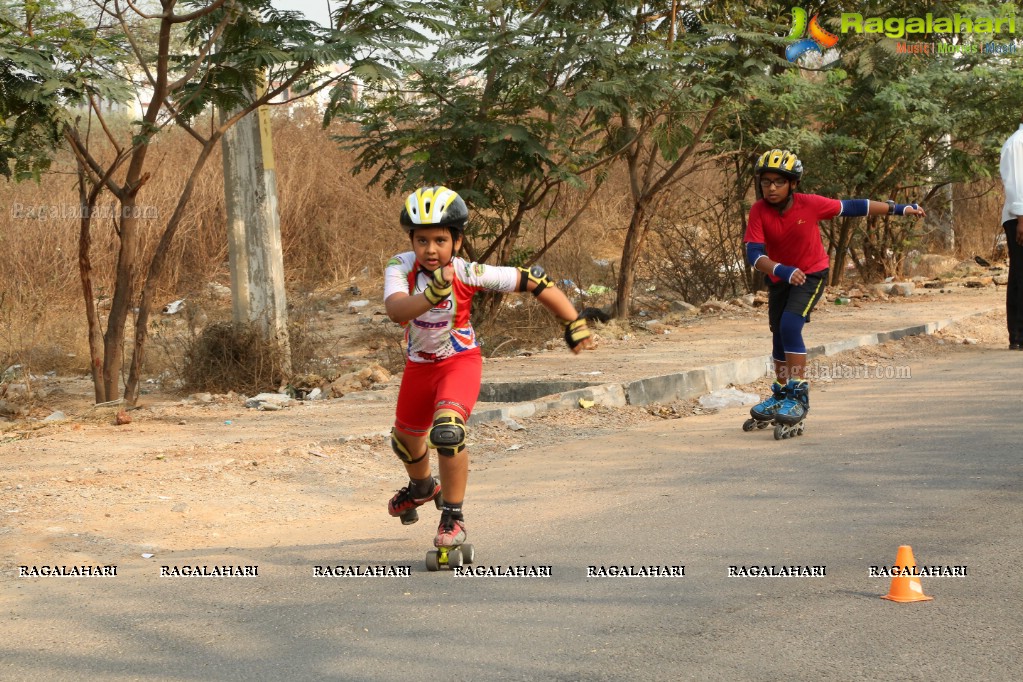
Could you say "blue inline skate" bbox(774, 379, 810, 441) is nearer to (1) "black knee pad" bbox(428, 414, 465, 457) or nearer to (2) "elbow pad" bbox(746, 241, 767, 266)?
(2) "elbow pad" bbox(746, 241, 767, 266)

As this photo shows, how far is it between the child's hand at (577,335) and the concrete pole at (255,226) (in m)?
7.72

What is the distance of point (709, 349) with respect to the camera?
1262 cm

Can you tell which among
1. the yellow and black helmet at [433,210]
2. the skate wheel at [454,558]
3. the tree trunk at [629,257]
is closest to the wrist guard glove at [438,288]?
the yellow and black helmet at [433,210]

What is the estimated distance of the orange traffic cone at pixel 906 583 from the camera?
462cm

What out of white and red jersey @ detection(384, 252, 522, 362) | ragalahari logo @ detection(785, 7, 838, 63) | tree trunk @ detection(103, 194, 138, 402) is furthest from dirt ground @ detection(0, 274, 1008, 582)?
ragalahari logo @ detection(785, 7, 838, 63)

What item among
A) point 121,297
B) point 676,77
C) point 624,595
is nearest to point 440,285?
point 624,595

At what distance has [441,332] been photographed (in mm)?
5422

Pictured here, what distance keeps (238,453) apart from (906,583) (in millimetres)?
5011

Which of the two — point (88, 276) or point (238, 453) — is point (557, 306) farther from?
point (88, 276)

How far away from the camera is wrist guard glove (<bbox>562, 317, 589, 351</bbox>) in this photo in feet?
16.8

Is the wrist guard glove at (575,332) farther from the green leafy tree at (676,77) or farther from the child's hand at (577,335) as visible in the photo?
the green leafy tree at (676,77)

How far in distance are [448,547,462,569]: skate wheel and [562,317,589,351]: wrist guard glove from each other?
43.8 inches

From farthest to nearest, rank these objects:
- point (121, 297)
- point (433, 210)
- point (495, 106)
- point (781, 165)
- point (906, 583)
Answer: point (495, 106) → point (121, 297) → point (781, 165) → point (433, 210) → point (906, 583)

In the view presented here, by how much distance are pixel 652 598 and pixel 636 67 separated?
961cm
